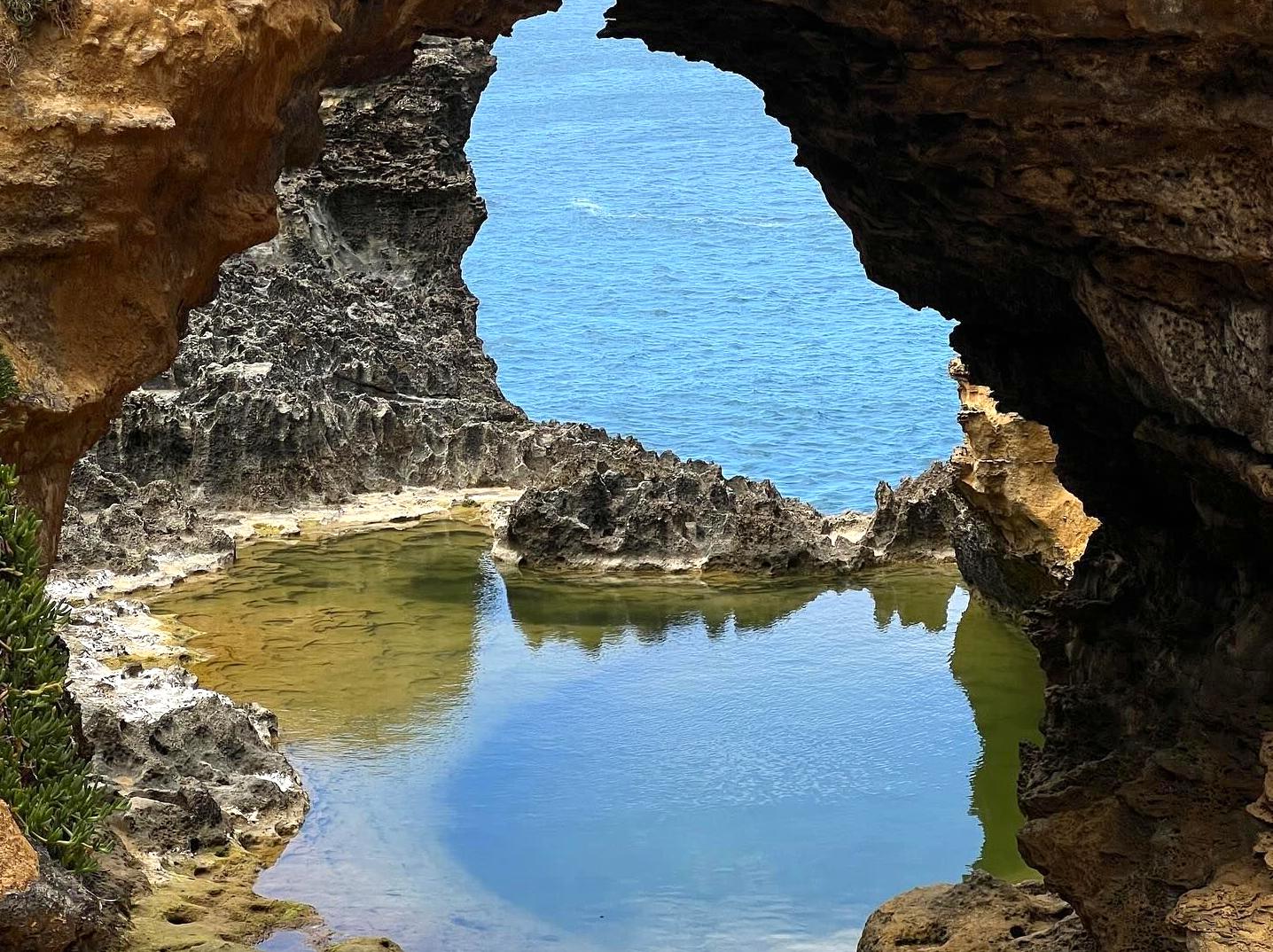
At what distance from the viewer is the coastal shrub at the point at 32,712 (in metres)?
7.13

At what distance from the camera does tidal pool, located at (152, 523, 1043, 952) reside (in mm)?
10984

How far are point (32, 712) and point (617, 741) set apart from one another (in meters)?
7.12

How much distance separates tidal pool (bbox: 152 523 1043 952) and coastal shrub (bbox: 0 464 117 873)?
3.20m

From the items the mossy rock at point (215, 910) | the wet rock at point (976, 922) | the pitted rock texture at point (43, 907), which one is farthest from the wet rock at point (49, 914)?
the wet rock at point (976, 922)

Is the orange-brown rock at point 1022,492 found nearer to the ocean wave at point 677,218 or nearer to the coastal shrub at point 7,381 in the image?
the coastal shrub at point 7,381

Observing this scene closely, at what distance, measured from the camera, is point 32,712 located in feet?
24.2

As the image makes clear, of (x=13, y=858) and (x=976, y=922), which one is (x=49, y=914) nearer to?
(x=13, y=858)

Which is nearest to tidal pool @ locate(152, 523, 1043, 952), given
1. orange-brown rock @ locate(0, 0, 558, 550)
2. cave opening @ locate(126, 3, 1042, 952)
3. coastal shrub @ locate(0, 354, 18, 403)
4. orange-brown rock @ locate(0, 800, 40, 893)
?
cave opening @ locate(126, 3, 1042, 952)

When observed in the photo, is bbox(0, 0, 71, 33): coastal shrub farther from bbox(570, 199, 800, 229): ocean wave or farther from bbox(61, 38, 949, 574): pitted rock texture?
bbox(570, 199, 800, 229): ocean wave

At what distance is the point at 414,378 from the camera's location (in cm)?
2552

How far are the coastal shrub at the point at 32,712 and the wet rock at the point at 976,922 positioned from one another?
431cm

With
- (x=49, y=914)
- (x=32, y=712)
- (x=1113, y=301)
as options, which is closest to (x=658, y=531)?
(x=1113, y=301)

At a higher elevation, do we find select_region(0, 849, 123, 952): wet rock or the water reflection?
the water reflection

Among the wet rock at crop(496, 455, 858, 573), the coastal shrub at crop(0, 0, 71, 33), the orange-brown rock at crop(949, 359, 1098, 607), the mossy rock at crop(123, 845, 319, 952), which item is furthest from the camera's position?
the wet rock at crop(496, 455, 858, 573)
